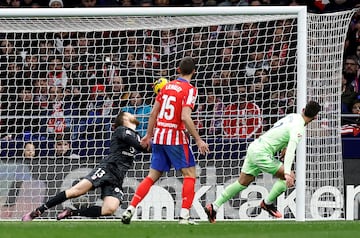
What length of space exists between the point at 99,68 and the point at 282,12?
10.0 feet

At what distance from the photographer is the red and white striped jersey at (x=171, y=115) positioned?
13.3m

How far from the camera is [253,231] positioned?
1109 centimetres

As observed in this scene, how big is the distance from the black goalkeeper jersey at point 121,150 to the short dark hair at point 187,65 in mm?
1499

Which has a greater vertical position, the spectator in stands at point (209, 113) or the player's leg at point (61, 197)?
the spectator in stands at point (209, 113)

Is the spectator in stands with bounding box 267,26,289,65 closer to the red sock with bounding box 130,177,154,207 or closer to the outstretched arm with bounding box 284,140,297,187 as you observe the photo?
the outstretched arm with bounding box 284,140,297,187

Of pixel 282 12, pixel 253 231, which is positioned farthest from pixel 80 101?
pixel 253 231

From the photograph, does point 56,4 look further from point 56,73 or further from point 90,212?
point 90,212

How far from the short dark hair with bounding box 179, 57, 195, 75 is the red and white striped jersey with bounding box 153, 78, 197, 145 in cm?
15

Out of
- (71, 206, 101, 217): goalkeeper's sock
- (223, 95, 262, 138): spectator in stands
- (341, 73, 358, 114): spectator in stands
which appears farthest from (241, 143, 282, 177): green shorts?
(341, 73, 358, 114): spectator in stands

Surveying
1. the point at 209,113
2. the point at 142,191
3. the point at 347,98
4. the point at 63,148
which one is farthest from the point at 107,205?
the point at 347,98

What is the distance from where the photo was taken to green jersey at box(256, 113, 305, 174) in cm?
1358

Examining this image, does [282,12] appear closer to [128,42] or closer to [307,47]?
[307,47]

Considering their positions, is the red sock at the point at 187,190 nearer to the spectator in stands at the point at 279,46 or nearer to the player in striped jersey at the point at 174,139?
the player in striped jersey at the point at 174,139

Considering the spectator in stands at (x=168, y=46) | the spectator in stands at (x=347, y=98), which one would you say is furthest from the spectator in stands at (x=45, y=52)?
the spectator in stands at (x=347, y=98)
